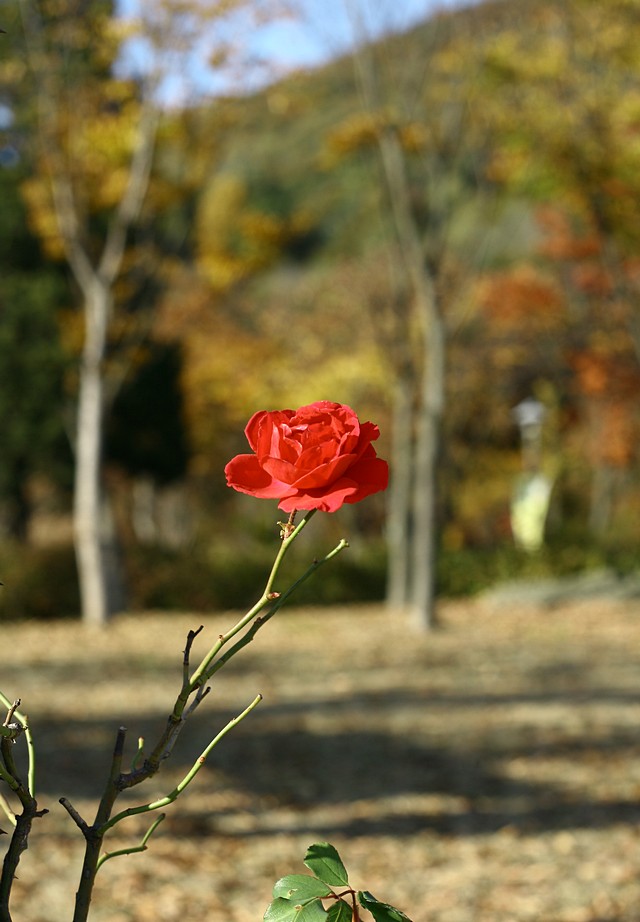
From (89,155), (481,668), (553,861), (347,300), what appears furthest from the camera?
(347,300)

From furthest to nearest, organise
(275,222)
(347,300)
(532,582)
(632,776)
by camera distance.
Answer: (347,300), (532,582), (275,222), (632,776)

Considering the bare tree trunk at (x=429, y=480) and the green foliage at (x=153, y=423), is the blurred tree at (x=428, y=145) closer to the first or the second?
the bare tree trunk at (x=429, y=480)

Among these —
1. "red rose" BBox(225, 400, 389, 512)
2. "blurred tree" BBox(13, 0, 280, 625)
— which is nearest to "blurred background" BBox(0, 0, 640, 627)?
"blurred tree" BBox(13, 0, 280, 625)

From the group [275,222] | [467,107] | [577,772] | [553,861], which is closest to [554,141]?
[467,107]

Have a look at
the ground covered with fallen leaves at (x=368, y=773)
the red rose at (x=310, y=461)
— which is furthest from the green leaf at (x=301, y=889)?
the ground covered with fallen leaves at (x=368, y=773)

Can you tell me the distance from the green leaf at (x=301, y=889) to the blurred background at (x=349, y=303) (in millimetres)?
8758

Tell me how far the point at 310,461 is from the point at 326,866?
0.42 meters

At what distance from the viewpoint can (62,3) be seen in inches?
372

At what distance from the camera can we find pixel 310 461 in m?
1.03

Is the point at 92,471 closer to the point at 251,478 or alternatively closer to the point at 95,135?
the point at 95,135

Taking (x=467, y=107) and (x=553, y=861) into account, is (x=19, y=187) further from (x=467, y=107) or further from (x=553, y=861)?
(x=553, y=861)

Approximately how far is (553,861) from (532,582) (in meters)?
9.69

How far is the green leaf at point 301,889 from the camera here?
107 centimetres

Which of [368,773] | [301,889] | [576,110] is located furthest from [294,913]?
[576,110]
